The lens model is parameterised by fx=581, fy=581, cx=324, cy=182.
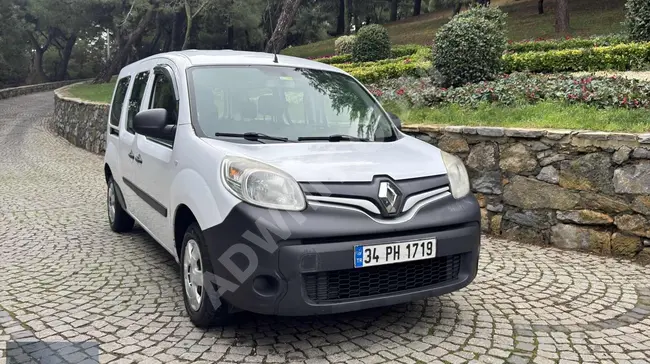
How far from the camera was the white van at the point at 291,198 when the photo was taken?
128 inches

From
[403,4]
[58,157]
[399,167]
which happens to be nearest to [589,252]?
[399,167]

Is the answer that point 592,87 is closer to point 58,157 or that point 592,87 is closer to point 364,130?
point 364,130

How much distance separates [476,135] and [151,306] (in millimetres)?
3967

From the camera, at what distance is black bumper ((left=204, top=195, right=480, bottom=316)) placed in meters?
3.19

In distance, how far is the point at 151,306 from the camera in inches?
167

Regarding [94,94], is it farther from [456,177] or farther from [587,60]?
[456,177]

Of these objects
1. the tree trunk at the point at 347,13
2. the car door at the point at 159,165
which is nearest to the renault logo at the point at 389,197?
the car door at the point at 159,165

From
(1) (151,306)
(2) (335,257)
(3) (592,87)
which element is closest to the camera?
(2) (335,257)

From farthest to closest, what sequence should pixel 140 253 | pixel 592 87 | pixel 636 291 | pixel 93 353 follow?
pixel 592 87
pixel 140 253
pixel 636 291
pixel 93 353

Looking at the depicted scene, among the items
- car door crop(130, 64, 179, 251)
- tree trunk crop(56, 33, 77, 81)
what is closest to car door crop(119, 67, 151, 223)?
car door crop(130, 64, 179, 251)

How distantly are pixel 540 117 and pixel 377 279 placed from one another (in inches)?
169

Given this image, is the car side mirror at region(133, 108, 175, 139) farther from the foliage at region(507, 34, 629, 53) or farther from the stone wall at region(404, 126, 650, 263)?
the foliage at region(507, 34, 629, 53)

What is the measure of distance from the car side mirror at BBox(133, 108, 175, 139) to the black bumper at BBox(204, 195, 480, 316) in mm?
1108

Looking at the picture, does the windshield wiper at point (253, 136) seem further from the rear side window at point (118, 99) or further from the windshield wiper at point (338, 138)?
the rear side window at point (118, 99)
